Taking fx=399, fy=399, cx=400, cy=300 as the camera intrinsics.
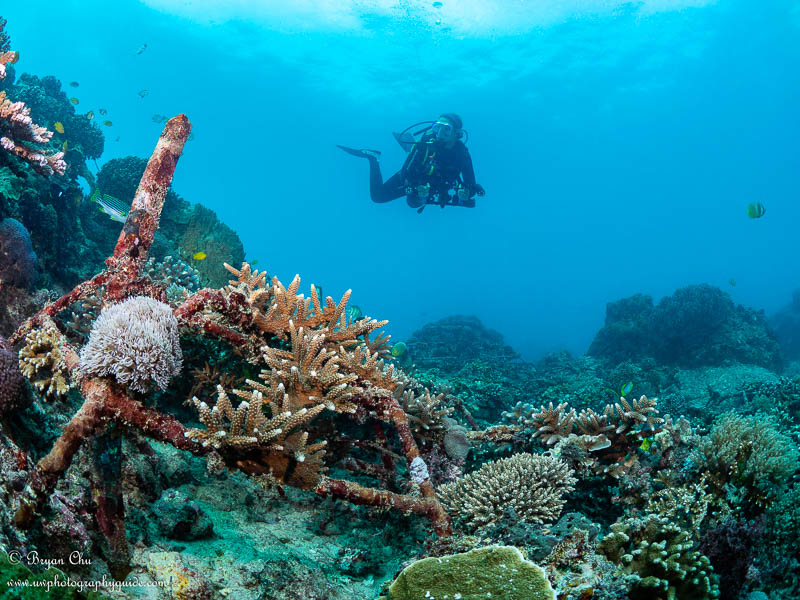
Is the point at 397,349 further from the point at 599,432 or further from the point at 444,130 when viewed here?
the point at 444,130

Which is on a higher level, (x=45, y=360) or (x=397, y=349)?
(x=397, y=349)

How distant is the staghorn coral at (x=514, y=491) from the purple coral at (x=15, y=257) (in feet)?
18.2

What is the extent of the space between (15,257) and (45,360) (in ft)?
9.39

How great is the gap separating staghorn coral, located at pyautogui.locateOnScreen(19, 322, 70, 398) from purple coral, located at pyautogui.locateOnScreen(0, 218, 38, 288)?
236cm

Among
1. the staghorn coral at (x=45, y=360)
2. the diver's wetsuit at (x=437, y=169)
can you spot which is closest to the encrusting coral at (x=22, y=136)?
the staghorn coral at (x=45, y=360)

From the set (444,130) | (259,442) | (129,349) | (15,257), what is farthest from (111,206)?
(444,130)

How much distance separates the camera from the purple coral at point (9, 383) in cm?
237

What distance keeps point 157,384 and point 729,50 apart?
63.5 m

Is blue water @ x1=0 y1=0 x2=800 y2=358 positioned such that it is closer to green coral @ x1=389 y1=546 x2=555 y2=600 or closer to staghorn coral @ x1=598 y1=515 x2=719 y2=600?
green coral @ x1=389 y1=546 x2=555 y2=600

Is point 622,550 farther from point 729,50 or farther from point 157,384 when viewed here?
point 729,50

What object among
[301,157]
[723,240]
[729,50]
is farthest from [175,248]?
[723,240]

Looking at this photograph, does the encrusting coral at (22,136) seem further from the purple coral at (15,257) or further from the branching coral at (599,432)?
the branching coral at (599,432)

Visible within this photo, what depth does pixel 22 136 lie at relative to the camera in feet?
18.3

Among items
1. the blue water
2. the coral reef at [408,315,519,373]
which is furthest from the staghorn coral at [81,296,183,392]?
the blue water
